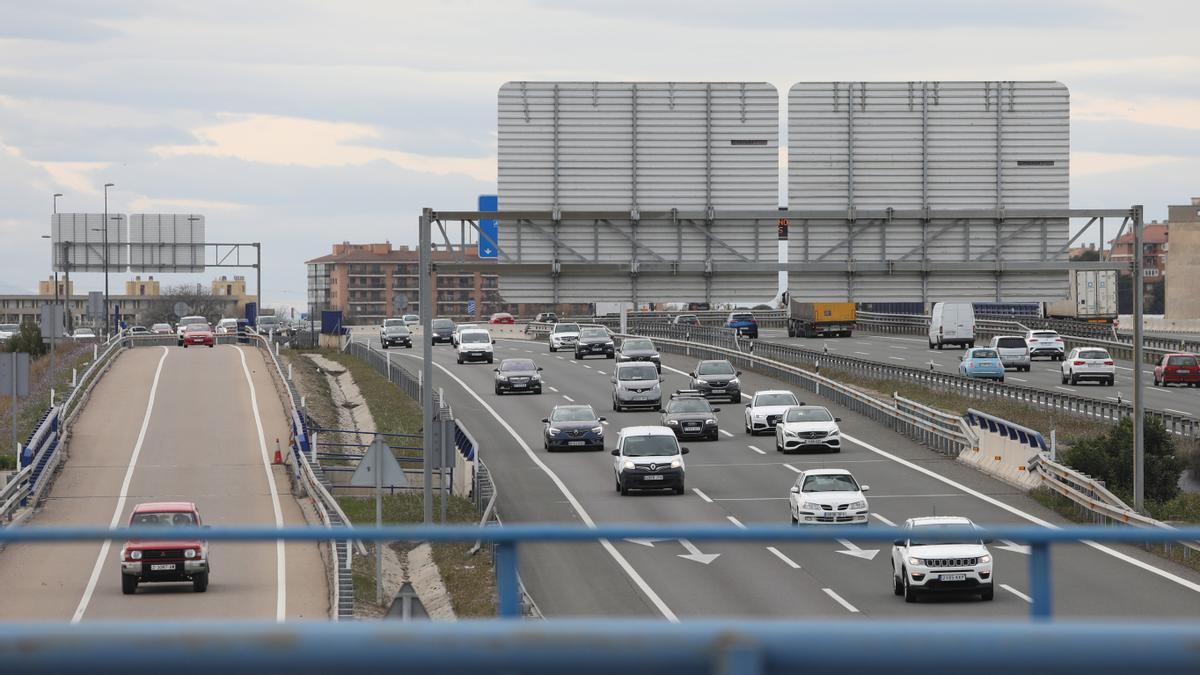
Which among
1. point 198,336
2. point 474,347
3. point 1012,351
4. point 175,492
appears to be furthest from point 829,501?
point 198,336

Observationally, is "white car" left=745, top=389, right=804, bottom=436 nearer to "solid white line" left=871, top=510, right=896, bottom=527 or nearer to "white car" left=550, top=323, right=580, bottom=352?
"solid white line" left=871, top=510, right=896, bottom=527

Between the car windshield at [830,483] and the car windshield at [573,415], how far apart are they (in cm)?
1550

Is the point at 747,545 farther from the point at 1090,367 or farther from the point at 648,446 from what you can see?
the point at 1090,367

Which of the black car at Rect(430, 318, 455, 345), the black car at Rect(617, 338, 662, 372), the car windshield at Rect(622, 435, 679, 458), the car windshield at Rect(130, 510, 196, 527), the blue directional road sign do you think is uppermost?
the blue directional road sign

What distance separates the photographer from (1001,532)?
4.73m

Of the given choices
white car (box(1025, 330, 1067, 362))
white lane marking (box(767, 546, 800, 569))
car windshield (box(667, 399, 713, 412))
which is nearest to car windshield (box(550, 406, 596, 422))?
car windshield (box(667, 399, 713, 412))

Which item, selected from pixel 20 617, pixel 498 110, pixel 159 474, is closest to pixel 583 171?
pixel 498 110

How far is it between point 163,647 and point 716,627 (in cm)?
125

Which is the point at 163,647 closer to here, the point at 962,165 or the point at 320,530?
the point at 320,530

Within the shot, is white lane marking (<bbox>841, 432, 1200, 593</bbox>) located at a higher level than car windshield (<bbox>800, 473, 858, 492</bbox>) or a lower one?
lower

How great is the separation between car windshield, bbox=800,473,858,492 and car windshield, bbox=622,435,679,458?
646 centimetres

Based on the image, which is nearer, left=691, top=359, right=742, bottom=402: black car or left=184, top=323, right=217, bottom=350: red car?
left=691, top=359, right=742, bottom=402: black car

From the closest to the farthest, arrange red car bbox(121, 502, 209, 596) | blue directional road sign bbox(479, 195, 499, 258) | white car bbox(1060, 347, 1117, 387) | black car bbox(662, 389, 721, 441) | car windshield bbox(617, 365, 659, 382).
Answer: red car bbox(121, 502, 209, 596) → blue directional road sign bbox(479, 195, 499, 258) → black car bbox(662, 389, 721, 441) → car windshield bbox(617, 365, 659, 382) → white car bbox(1060, 347, 1117, 387)

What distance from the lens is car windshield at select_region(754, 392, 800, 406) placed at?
166ft
